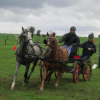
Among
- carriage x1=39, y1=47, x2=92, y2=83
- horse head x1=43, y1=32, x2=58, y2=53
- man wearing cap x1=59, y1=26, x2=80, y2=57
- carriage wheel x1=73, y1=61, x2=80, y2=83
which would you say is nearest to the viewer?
horse head x1=43, y1=32, x2=58, y2=53

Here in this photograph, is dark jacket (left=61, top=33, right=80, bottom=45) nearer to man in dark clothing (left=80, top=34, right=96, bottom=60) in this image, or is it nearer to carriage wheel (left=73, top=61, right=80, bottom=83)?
man in dark clothing (left=80, top=34, right=96, bottom=60)

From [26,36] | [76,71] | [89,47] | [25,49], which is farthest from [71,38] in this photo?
[26,36]

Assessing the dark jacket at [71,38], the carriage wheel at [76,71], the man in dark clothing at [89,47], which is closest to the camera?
the carriage wheel at [76,71]

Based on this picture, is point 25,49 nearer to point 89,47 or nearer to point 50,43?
point 50,43

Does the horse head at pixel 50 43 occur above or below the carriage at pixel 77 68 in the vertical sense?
above

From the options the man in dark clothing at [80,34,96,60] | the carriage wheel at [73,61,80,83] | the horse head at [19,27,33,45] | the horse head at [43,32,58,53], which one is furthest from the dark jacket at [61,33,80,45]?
the horse head at [19,27,33,45]

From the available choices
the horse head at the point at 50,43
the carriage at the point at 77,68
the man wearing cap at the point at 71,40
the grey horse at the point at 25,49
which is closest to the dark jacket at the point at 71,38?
the man wearing cap at the point at 71,40

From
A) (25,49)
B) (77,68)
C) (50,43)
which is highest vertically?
(50,43)

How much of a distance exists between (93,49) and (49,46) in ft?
11.5

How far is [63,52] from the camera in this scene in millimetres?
8445

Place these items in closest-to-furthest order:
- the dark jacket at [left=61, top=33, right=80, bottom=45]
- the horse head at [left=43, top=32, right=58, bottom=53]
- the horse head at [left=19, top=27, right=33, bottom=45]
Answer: the horse head at [left=43, top=32, right=58, bottom=53], the horse head at [left=19, top=27, right=33, bottom=45], the dark jacket at [left=61, top=33, right=80, bottom=45]

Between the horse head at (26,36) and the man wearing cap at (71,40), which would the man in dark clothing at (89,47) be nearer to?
the man wearing cap at (71,40)

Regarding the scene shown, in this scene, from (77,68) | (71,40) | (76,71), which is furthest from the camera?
(71,40)

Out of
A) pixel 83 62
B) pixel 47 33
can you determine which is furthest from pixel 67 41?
pixel 47 33
